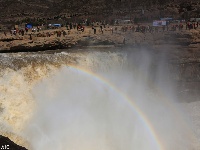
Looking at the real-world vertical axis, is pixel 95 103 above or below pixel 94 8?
below

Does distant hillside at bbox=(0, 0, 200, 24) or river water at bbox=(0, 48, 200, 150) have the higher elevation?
distant hillside at bbox=(0, 0, 200, 24)

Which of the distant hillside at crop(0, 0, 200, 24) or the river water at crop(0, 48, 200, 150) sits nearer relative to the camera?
the river water at crop(0, 48, 200, 150)

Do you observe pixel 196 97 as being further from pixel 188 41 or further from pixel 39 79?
pixel 39 79

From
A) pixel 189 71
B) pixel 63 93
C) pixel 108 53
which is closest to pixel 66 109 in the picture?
pixel 63 93

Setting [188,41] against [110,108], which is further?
[188,41]

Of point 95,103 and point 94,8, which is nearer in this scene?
point 95,103
